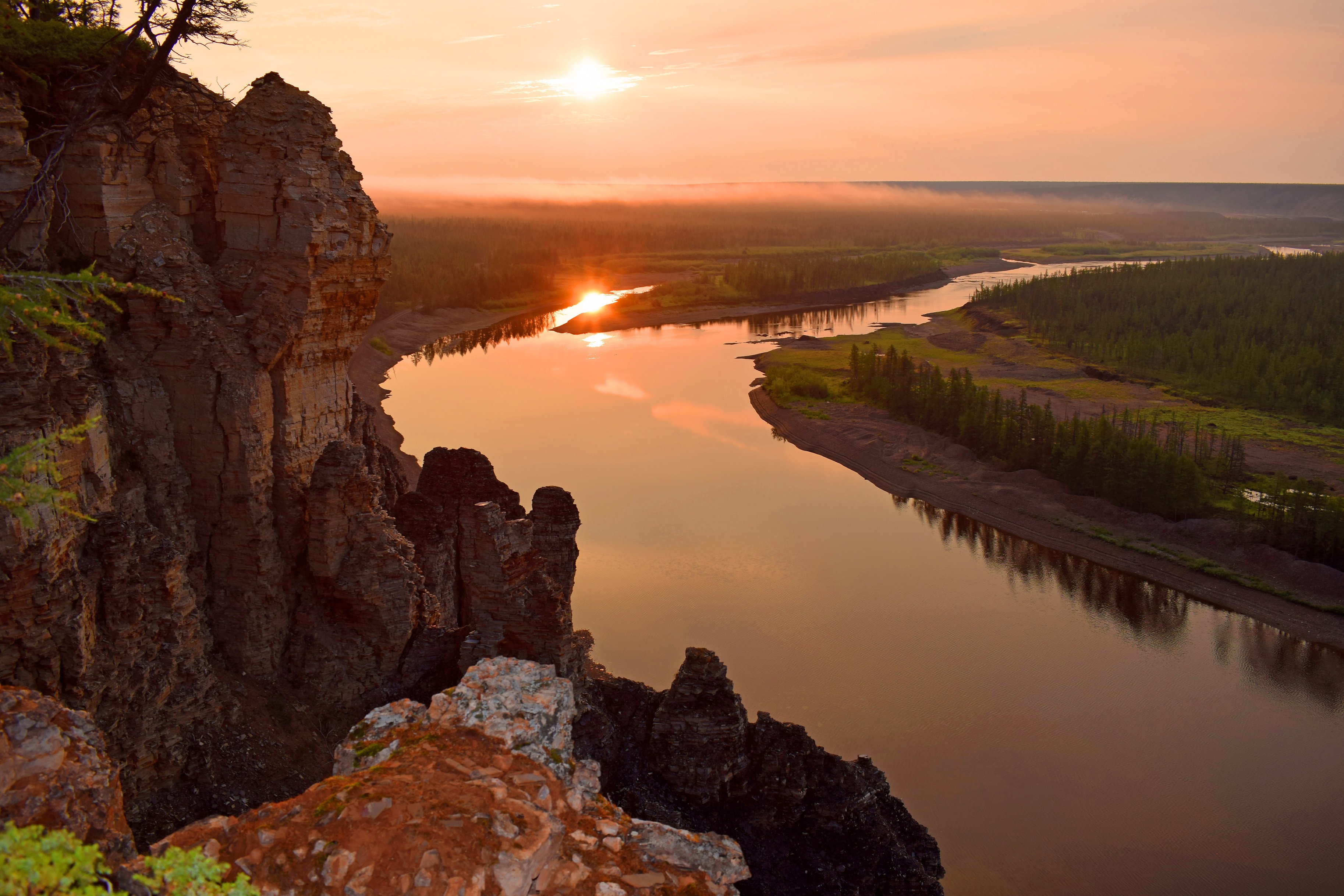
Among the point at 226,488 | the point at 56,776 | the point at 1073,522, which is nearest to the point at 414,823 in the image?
the point at 56,776

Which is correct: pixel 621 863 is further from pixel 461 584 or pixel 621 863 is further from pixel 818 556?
pixel 818 556

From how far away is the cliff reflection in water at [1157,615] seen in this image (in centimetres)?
3359

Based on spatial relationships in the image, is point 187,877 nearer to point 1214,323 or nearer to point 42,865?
point 42,865

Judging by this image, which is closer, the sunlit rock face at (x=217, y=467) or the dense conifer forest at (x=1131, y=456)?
the sunlit rock face at (x=217, y=467)

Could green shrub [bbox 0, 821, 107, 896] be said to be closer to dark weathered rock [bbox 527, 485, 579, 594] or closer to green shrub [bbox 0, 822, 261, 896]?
green shrub [bbox 0, 822, 261, 896]

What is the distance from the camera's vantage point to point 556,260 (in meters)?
175

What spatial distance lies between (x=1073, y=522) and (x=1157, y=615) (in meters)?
9.42

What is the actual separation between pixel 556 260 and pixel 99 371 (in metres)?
165

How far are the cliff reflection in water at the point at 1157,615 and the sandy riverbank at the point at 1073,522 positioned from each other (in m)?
0.61

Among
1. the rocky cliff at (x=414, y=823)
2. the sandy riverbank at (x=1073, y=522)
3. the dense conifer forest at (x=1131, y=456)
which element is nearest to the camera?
the rocky cliff at (x=414, y=823)

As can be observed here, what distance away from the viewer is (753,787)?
16.5 m

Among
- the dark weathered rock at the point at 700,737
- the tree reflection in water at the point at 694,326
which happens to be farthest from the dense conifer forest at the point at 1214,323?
the dark weathered rock at the point at 700,737

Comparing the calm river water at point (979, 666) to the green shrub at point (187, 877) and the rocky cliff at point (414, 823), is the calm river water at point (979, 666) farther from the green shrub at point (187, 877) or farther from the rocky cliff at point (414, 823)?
the green shrub at point (187, 877)

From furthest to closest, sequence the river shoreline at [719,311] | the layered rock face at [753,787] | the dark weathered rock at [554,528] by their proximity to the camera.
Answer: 1. the river shoreline at [719,311]
2. the dark weathered rock at [554,528]
3. the layered rock face at [753,787]
